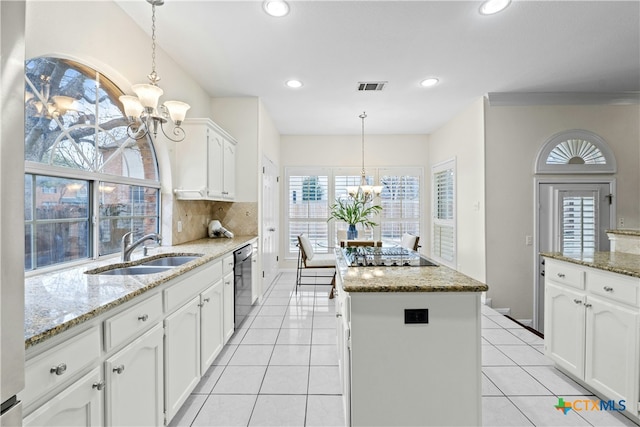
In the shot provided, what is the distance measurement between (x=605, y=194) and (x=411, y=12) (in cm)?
356

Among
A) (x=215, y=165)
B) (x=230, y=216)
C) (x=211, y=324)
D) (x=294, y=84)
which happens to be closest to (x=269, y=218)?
(x=230, y=216)

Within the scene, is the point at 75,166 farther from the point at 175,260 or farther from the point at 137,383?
the point at 137,383

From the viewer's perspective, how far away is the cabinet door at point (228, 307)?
2.60 meters

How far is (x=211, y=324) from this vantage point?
7.43 feet

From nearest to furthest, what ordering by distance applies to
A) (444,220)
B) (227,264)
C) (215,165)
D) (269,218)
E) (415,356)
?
(415,356) → (227,264) → (215,165) → (269,218) → (444,220)

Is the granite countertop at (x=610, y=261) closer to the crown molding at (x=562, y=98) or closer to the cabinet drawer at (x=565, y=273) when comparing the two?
the cabinet drawer at (x=565, y=273)

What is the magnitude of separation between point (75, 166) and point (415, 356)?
2352mm

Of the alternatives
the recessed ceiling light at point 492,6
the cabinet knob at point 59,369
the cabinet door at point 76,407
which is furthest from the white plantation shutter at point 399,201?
the cabinet knob at point 59,369

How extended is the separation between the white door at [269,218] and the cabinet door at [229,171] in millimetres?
523

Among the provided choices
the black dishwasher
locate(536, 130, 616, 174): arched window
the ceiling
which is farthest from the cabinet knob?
locate(536, 130, 616, 174): arched window

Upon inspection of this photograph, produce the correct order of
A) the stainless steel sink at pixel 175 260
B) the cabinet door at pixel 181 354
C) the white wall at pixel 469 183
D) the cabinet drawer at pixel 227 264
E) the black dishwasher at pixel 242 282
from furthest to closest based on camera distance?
the white wall at pixel 469 183 < the black dishwasher at pixel 242 282 < the cabinet drawer at pixel 227 264 < the stainless steel sink at pixel 175 260 < the cabinet door at pixel 181 354

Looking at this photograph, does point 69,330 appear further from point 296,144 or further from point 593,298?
point 296,144

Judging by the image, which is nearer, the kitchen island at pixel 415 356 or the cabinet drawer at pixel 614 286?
the kitchen island at pixel 415 356

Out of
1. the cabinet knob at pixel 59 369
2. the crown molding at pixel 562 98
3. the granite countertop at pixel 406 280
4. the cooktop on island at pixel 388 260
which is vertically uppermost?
the crown molding at pixel 562 98
